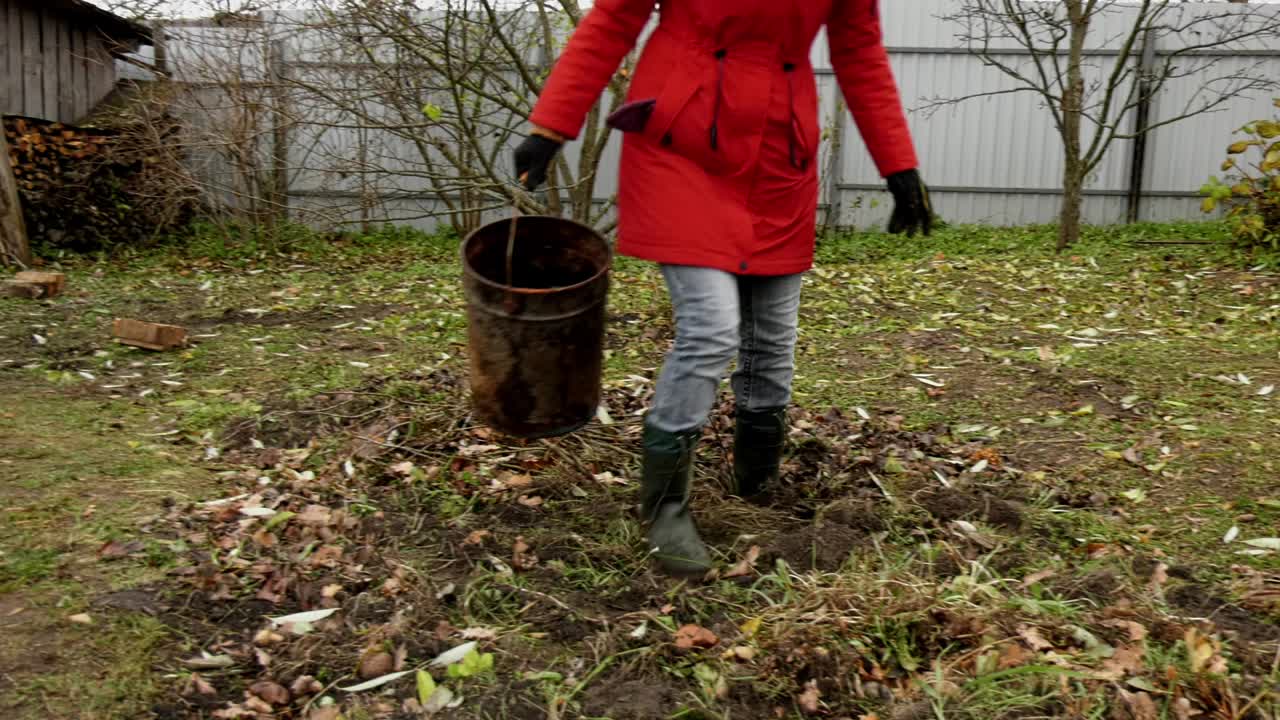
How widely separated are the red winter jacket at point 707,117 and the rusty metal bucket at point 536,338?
0.22 meters

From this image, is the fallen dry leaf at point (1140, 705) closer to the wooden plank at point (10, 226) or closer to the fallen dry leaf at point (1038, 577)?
the fallen dry leaf at point (1038, 577)

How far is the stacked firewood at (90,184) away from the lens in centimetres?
940

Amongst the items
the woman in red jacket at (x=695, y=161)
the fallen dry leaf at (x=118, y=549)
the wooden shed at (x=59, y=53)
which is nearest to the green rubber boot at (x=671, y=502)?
the woman in red jacket at (x=695, y=161)

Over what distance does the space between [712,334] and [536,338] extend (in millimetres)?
454

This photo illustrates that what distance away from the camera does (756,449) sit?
3.26m

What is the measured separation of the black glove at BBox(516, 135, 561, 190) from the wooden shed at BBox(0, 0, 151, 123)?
8.62m

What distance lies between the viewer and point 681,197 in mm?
2693

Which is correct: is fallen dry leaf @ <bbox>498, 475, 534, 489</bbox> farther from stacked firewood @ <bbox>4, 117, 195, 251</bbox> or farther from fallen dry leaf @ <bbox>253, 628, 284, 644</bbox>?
→ stacked firewood @ <bbox>4, 117, 195, 251</bbox>

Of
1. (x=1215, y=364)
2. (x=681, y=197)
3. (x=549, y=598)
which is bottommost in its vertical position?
(x=549, y=598)

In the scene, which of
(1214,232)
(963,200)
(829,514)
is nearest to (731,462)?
(829,514)

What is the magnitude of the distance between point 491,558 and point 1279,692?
1.81 metres

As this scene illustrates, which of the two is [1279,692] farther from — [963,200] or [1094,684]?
[963,200]

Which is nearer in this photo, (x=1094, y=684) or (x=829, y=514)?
(x=1094, y=684)

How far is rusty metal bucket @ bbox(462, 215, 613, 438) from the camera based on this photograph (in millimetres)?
2781
